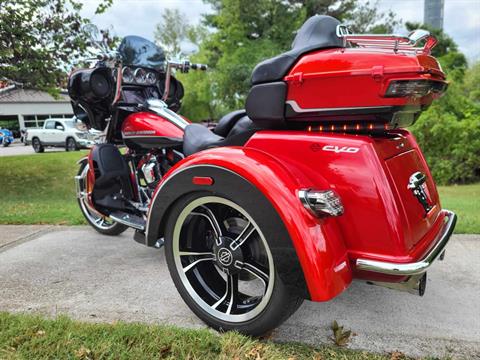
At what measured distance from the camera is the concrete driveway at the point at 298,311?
223 centimetres

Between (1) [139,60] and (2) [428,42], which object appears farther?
(1) [139,60]

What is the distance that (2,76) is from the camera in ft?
25.1

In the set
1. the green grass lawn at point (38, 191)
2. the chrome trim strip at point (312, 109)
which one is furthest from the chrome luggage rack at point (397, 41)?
the green grass lawn at point (38, 191)

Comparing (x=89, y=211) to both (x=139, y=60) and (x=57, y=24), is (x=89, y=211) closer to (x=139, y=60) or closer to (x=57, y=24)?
(x=139, y=60)

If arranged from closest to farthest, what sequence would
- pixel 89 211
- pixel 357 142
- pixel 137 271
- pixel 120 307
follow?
1. pixel 357 142
2. pixel 120 307
3. pixel 137 271
4. pixel 89 211

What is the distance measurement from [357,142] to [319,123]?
279 mm

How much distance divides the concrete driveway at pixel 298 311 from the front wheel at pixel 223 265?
231 millimetres

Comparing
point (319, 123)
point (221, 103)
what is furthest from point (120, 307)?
point (221, 103)

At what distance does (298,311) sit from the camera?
2.54m

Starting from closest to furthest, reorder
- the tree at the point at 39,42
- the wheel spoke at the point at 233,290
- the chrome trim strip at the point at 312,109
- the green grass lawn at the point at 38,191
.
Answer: the chrome trim strip at the point at 312,109, the wheel spoke at the point at 233,290, the green grass lawn at the point at 38,191, the tree at the point at 39,42

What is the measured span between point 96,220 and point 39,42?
5638 mm

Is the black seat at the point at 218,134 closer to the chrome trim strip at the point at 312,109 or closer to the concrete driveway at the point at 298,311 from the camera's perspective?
the chrome trim strip at the point at 312,109

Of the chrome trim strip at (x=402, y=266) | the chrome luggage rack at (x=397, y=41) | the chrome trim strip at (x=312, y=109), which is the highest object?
the chrome luggage rack at (x=397, y=41)

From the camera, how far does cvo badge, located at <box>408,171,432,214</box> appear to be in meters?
2.09
